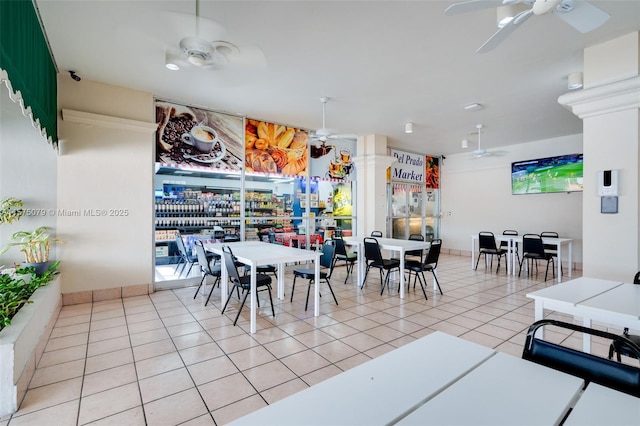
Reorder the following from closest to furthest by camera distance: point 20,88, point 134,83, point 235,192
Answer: point 20,88
point 134,83
point 235,192

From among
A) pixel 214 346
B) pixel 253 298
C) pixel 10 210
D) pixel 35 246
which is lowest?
pixel 214 346

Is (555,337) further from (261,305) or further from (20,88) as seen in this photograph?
(20,88)

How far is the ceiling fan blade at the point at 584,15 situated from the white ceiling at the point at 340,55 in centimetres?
68

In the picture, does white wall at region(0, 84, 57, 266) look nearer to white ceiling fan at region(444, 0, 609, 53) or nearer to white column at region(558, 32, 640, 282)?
white ceiling fan at region(444, 0, 609, 53)

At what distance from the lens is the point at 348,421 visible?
88cm

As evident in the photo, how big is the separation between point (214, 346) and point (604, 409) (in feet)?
9.24

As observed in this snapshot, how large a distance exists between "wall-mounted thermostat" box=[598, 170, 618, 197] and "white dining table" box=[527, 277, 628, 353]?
1.41 metres

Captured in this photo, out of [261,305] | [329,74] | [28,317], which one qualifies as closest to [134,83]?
[329,74]

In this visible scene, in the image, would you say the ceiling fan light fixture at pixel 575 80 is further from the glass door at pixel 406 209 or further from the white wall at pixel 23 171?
the white wall at pixel 23 171

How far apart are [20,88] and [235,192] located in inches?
143

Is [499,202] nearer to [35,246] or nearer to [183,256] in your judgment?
[183,256]

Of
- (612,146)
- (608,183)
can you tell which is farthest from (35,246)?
(612,146)

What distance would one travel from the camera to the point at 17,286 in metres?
3.02

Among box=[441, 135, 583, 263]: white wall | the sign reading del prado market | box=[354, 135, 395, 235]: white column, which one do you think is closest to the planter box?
box=[354, 135, 395, 235]: white column
